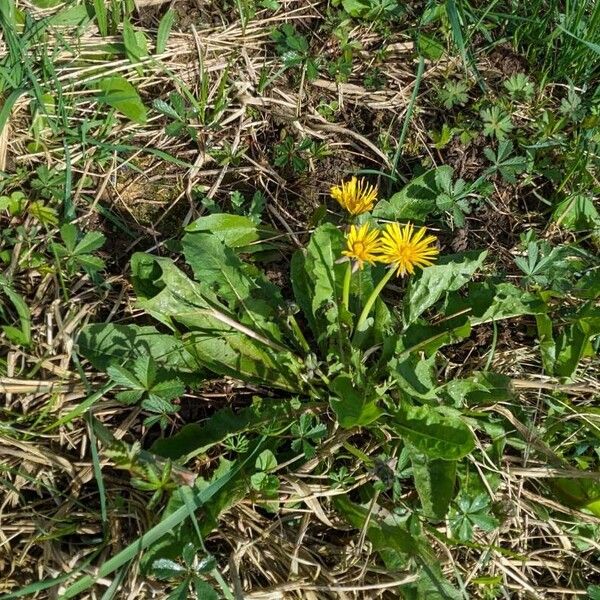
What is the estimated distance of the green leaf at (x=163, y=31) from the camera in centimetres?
256

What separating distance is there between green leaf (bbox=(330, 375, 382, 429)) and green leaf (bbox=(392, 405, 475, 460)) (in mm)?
96

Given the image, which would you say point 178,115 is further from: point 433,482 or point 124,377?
point 433,482

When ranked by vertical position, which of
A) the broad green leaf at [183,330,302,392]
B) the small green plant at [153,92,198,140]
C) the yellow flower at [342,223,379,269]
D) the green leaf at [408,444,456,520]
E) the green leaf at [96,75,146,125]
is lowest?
the green leaf at [408,444,456,520]

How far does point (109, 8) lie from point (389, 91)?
40.8 inches

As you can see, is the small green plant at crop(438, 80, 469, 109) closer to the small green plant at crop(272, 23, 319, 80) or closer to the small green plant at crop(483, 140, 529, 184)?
the small green plant at crop(483, 140, 529, 184)

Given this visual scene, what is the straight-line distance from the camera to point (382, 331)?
2207mm

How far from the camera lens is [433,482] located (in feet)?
6.70

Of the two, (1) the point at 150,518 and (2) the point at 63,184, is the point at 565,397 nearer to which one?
(1) the point at 150,518

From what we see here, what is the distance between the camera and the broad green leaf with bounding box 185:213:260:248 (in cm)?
228

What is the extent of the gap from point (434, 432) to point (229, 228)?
884 mm

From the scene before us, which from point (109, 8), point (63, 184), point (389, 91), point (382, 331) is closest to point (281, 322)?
point (382, 331)

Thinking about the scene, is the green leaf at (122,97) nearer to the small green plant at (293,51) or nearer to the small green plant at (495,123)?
the small green plant at (293,51)

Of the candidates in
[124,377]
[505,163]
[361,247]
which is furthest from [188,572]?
[505,163]

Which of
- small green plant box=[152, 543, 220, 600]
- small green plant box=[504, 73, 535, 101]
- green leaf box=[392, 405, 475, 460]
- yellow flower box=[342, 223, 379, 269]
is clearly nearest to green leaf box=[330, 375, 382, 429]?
green leaf box=[392, 405, 475, 460]
